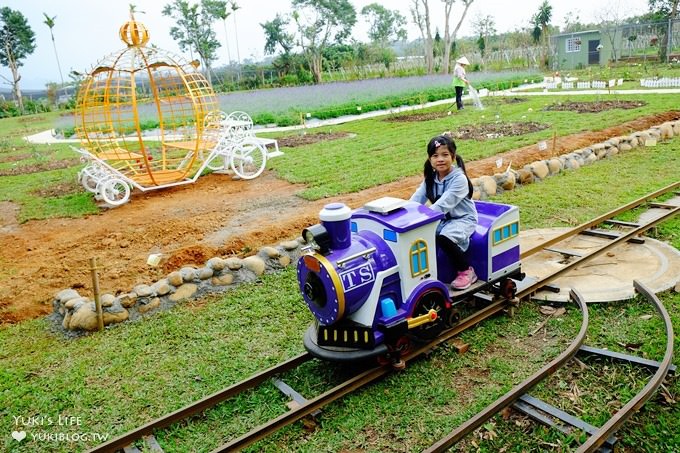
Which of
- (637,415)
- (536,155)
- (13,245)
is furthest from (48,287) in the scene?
(536,155)

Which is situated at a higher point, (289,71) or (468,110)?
(289,71)

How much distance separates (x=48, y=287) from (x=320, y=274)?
4.14m

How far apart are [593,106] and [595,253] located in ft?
40.8

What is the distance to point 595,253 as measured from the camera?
5809 mm

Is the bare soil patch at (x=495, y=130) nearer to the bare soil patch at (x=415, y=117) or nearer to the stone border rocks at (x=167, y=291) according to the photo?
the bare soil patch at (x=415, y=117)

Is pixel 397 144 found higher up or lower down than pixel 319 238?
lower down

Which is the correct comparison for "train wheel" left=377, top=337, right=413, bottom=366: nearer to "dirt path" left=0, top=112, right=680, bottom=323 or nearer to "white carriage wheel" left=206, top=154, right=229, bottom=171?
"dirt path" left=0, top=112, right=680, bottom=323

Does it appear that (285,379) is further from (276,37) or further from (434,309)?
(276,37)

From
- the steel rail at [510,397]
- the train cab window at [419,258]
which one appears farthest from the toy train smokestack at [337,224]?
the steel rail at [510,397]

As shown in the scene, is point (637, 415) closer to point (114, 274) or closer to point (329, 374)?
point (329, 374)

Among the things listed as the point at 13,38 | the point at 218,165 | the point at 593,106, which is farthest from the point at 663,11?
the point at 13,38

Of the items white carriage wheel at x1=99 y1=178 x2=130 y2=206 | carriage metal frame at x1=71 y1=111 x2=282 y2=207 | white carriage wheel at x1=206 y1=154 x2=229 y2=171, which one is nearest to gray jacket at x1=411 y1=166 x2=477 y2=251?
Result: white carriage wheel at x1=99 y1=178 x2=130 y2=206

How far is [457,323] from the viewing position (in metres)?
4.52

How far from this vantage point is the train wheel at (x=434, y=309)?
4.17 meters
